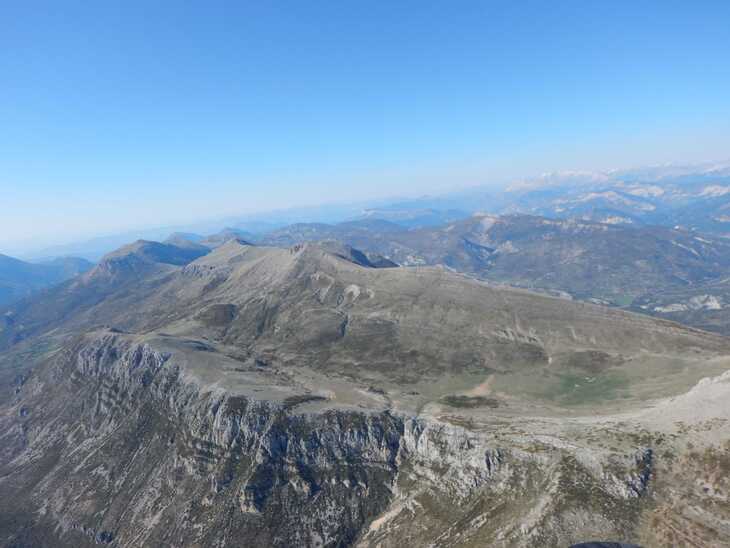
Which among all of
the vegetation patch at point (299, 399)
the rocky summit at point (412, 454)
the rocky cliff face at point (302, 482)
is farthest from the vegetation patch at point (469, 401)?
the vegetation patch at point (299, 399)

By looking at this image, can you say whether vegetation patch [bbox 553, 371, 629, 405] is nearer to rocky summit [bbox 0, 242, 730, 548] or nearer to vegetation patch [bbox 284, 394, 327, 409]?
rocky summit [bbox 0, 242, 730, 548]

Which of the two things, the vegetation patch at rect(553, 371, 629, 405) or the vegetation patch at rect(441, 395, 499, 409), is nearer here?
the vegetation patch at rect(553, 371, 629, 405)

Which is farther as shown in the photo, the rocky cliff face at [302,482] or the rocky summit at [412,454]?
the rocky cliff face at [302,482]

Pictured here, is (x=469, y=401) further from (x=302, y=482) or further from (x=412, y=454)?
(x=302, y=482)

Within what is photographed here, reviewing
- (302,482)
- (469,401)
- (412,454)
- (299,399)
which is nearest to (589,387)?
(469,401)

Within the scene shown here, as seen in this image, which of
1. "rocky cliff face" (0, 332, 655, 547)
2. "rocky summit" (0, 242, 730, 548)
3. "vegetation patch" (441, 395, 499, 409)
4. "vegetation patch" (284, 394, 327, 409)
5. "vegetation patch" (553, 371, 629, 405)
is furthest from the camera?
"vegetation patch" (284, 394, 327, 409)

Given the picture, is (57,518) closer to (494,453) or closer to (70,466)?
(70,466)

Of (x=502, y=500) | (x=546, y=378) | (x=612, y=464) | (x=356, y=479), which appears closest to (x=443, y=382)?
(x=546, y=378)

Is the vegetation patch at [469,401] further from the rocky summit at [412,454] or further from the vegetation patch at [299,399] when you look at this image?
the vegetation patch at [299,399]

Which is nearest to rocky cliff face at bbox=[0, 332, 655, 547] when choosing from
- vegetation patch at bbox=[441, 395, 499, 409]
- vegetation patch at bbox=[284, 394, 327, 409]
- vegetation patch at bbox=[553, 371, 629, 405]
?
vegetation patch at bbox=[284, 394, 327, 409]
